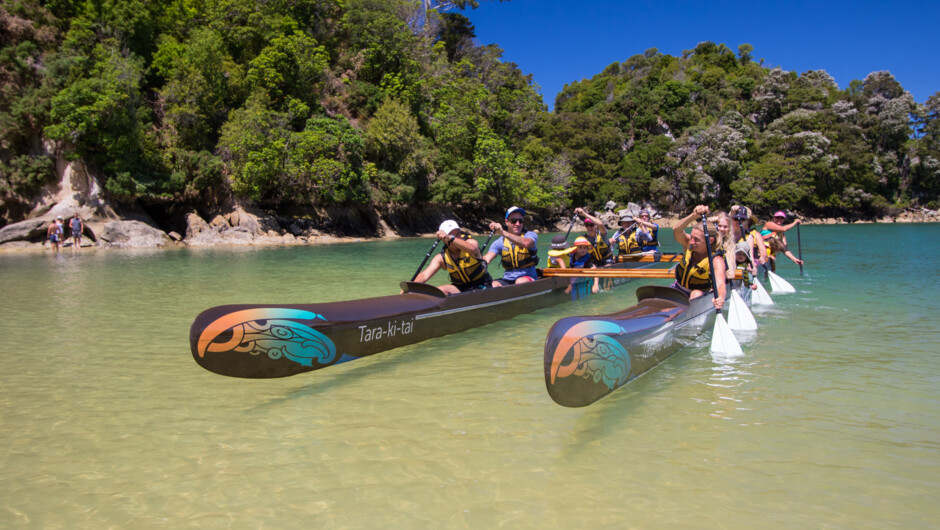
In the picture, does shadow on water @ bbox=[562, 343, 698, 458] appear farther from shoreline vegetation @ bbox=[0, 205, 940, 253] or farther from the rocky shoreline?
the rocky shoreline

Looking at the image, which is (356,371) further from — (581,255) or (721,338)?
(581,255)

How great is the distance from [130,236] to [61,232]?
273cm

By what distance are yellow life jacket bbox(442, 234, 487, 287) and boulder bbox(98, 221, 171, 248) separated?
2440 centimetres

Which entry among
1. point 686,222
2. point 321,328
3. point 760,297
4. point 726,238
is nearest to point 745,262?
point 760,297

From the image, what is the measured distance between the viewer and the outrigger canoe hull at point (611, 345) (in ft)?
12.7

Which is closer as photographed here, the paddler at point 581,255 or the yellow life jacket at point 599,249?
the paddler at point 581,255

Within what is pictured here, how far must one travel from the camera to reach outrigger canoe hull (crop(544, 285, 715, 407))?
12.7 ft

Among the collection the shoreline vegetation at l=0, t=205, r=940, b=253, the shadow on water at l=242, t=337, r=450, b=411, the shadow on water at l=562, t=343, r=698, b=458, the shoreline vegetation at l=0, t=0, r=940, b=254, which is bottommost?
the shadow on water at l=562, t=343, r=698, b=458

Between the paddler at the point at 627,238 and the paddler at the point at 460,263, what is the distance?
6527 millimetres

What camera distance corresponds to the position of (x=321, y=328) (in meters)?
5.10

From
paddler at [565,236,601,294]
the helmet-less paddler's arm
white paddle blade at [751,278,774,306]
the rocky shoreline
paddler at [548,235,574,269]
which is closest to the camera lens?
the helmet-less paddler's arm

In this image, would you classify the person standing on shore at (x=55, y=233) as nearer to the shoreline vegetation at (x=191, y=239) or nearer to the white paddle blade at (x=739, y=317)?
the shoreline vegetation at (x=191, y=239)

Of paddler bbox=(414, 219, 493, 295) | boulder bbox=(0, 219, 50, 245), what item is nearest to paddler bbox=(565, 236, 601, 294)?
paddler bbox=(414, 219, 493, 295)

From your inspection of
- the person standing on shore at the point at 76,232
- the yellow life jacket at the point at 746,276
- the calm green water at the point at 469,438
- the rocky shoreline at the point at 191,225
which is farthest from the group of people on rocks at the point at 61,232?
the yellow life jacket at the point at 746,276
